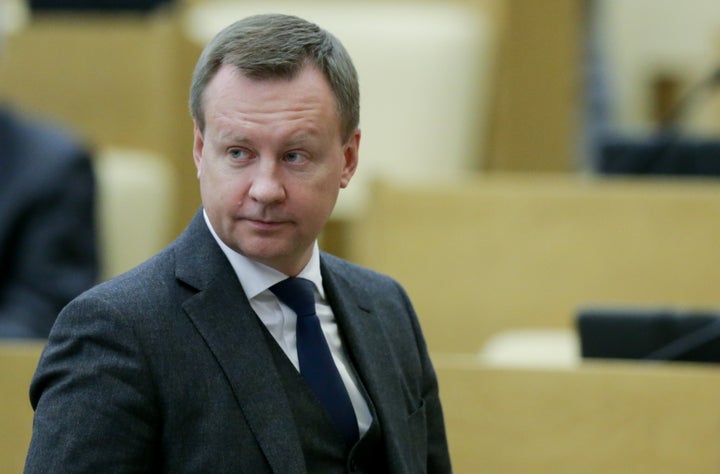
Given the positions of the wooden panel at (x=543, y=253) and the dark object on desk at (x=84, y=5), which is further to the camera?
the dark object on desk at (x=84, y=5)

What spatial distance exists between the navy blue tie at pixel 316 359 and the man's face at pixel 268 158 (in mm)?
36

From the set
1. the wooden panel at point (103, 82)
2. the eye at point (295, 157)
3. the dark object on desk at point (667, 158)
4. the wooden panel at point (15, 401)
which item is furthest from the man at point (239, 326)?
the wooden panel at point (103, 82)

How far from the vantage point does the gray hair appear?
2.51 feet

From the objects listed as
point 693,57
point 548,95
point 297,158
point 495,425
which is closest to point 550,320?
point 495,425

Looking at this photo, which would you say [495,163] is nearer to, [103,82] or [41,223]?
[103,82]

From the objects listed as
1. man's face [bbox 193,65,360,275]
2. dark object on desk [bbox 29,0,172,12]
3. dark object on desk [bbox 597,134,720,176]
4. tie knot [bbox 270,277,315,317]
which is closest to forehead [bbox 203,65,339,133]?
man's face [bbox 193,65,360,275]

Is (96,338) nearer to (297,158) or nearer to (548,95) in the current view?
(297,158)

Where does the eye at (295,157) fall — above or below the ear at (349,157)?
above

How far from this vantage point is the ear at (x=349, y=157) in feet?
2.72

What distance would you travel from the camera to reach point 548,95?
277cm

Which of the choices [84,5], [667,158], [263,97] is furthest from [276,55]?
[84,5]

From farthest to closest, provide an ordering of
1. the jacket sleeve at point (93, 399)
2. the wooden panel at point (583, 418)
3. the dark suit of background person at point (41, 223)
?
the dark suit of background person at point (41, 223)
the wooden panel at point (583, 418)
the jacket sleeve at point (93, 399)

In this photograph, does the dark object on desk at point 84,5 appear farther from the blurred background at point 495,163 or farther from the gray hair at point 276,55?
the gray hair at point 276,55

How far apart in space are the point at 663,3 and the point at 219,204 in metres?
2.63
